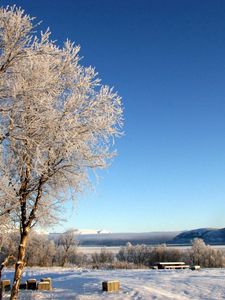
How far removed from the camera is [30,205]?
12.3 metres

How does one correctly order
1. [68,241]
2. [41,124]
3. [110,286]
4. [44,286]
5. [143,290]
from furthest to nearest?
[68,241] < [44,286] < [143,290] < [110,286] < [41,124]

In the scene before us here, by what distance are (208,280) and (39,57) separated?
18372 millimetres

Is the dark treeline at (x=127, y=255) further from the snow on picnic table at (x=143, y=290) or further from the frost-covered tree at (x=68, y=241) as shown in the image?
the snow on picnic table at (x=143, y=290)

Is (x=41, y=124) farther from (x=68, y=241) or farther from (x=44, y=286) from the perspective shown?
(x=68, y=241)

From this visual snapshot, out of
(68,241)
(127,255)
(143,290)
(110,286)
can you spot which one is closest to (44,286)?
(110,286)

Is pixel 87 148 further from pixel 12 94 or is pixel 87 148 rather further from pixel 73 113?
pixel 12 94

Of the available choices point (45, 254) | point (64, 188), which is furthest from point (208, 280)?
point (45, 254)

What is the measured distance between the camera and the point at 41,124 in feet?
32.3

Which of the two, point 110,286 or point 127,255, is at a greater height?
point 127,255

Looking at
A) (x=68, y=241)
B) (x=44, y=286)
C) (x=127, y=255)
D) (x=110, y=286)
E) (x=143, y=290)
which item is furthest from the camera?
(x=127, y=255)

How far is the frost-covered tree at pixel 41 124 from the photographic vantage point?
9656 mm

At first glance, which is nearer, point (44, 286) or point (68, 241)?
point (44, 286)

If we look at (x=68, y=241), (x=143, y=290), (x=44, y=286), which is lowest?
(x=143, y=290)

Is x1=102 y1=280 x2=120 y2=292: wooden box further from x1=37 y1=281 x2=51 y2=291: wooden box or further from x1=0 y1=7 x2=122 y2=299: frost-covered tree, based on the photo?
x1=0 y1=7 x2=122 y2=299: frost-covered tree
